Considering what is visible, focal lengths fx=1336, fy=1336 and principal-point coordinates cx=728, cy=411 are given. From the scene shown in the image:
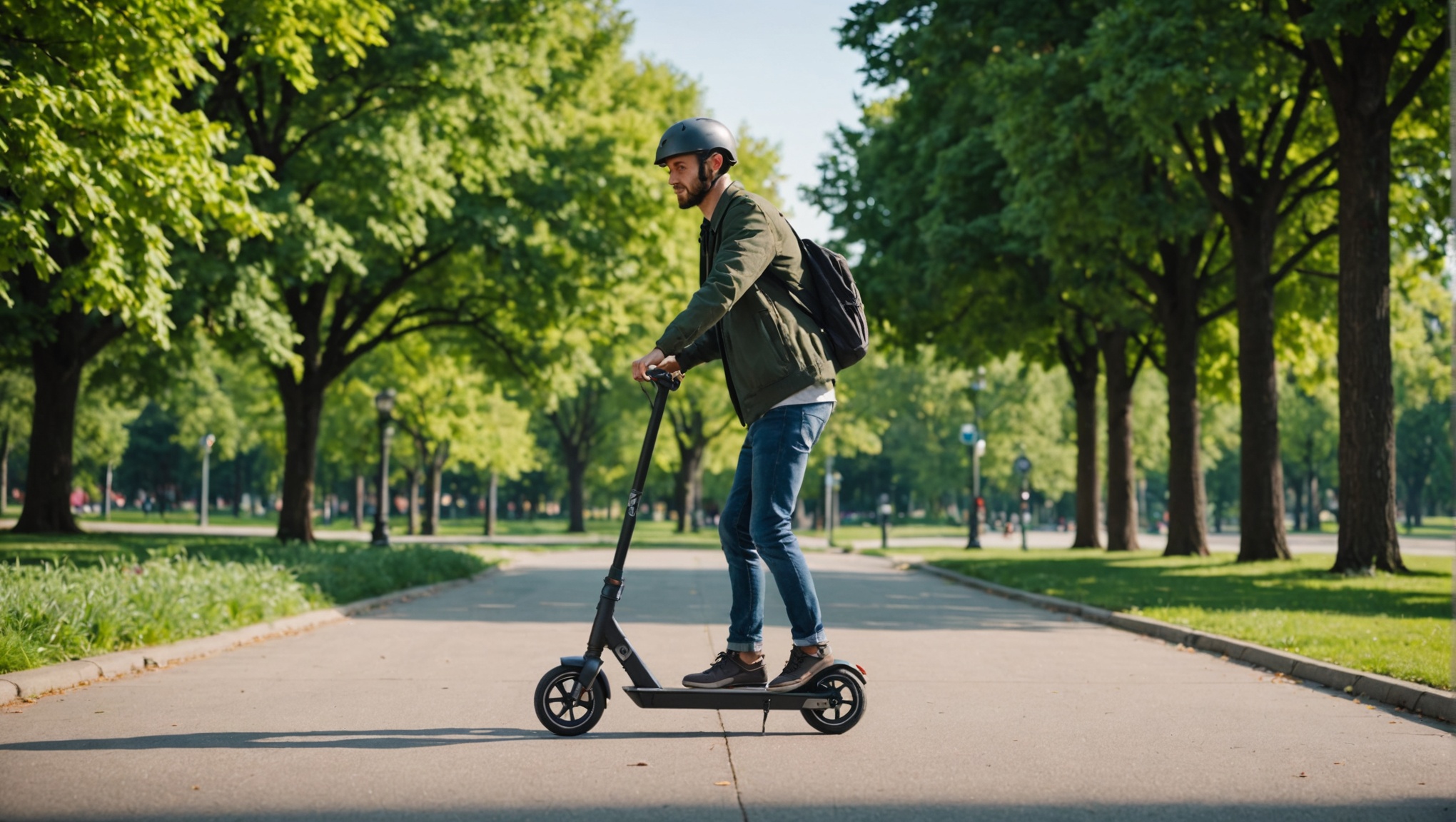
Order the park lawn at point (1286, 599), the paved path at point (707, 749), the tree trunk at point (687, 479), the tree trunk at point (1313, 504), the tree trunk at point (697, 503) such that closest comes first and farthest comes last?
1. the paved path at point (707, 749)
2. the park lawn at point (1286, 599)
3. the tree trunk at point (687, 479)
4. the tree trunk at point (697, 503)
5. the tree trunk at point (1313, 504)

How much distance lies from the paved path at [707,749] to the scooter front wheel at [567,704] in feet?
0.26

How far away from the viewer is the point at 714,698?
5.02 metres

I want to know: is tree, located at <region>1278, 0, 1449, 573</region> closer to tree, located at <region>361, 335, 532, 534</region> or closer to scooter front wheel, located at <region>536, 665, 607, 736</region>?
scooter front wheel, located at <region>536, 665, 607, 736</region>

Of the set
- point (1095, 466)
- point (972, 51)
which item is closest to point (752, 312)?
point (972, 51)

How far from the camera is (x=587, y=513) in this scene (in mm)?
121625

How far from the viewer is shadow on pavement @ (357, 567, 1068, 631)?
38.9 ft

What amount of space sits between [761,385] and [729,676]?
112 centimetres

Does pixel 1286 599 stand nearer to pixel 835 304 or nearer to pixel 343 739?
pixel 835 304

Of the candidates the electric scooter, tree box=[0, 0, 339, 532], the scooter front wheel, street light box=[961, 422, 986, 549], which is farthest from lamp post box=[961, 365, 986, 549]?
the scooter front wheel

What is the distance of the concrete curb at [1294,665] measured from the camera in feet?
21.0

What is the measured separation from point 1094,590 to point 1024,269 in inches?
347

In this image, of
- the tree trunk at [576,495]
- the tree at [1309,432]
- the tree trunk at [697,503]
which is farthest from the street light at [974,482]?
the tree at [1309,432]

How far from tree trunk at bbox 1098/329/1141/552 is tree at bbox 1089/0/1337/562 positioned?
4145 mm

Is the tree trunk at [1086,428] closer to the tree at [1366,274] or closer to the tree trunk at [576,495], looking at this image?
the tree at [1366,274]
